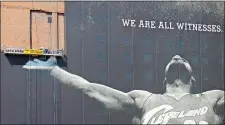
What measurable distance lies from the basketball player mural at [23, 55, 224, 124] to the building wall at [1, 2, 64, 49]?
2.76 feet

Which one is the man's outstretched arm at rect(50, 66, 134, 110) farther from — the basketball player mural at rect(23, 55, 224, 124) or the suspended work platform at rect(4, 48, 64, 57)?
the suspended work platform at rect(4, 48, 64, 57)

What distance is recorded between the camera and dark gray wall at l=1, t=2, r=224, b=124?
35.4ft

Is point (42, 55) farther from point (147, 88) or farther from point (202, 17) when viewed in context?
point (202, 17)

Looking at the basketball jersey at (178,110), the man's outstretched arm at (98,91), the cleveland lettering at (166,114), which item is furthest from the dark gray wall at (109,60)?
the cleveland lettering at (166,114)

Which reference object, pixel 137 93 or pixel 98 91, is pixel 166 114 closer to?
pixel 137 93

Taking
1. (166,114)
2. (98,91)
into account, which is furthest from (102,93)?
(166,114)

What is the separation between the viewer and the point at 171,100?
11766 mm

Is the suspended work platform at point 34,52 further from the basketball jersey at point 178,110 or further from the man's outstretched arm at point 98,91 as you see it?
the basketball jersey at point 178,110

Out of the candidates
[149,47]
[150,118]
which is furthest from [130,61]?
[150,118]

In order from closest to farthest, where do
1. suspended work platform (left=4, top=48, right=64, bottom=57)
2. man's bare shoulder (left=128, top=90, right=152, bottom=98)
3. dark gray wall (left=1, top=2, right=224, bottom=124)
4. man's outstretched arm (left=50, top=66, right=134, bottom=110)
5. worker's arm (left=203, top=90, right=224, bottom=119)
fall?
suspended work platform (left=4, top=48, right=64, bottom=57) → dark gray wall (left=1, top=2, right=224, bottom=124) → man's outstretched arm (left=50, top=66, right=134, bottom=110) → man's bare shoulder (left=128, top=90, right=152, bottom=98) → worker's arm (left=203, top=90, right=224, bottom=119)

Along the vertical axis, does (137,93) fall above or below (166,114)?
above

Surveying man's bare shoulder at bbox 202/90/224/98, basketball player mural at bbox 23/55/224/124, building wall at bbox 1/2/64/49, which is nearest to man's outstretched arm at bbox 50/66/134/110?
basketball player mural at bbox 23/55/224/124

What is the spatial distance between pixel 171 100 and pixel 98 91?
5.28 feet

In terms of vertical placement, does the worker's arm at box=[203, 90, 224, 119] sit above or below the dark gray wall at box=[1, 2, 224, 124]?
below
